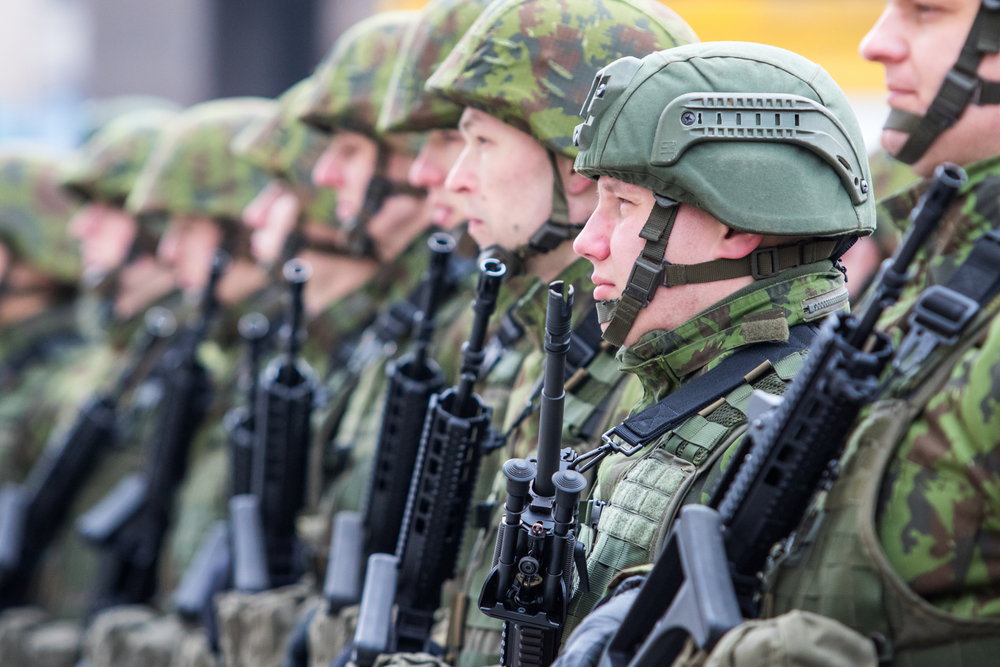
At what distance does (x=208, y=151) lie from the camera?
267 inches

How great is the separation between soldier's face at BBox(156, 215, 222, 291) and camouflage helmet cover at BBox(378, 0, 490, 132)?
9.42ft

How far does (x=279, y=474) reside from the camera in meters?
4.71

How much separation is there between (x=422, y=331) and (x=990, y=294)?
224 cm

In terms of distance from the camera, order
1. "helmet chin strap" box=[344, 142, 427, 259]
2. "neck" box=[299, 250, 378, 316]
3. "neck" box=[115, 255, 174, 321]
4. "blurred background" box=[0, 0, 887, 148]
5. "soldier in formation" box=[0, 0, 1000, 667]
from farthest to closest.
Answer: "blurred background" box=[0, 0, 887, 148], "neck" box=[115, 255, 174, 321], "neck" box=[299, 250, 378, 316], "helmet chin strap" box=[344, 142, 427, 259], "soldier in formation" box=[0, 0, 1000, 667]

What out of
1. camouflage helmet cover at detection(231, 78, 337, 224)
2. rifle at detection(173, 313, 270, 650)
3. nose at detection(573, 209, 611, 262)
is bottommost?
rifle at detection(173, 313, 270, 650)

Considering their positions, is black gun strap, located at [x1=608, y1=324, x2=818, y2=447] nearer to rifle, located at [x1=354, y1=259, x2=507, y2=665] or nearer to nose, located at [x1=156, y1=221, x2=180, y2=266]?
rifle, located at [x1=354, y1=259, x2=507, y2=665]

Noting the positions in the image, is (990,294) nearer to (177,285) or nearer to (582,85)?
(582,85)

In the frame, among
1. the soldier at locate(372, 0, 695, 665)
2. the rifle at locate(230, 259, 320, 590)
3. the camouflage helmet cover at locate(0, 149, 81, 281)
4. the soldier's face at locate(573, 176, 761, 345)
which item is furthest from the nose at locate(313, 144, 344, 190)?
the camouflage helmet cover at locate(0, 149, 81, 281)

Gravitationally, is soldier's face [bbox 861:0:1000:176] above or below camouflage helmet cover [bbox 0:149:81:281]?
above

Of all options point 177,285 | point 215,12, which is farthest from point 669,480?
point 215,12

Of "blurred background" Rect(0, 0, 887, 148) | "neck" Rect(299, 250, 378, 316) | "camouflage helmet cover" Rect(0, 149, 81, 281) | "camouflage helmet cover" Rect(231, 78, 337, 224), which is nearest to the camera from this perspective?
"neck" Rect(299, 250, 378, 316)

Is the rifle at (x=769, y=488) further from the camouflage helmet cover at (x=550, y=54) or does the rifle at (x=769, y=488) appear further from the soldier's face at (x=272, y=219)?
the soldier's face at (x=272, y=219)

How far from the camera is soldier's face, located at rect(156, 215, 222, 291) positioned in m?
6.70

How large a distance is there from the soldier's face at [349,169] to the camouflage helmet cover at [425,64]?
2.89ft
